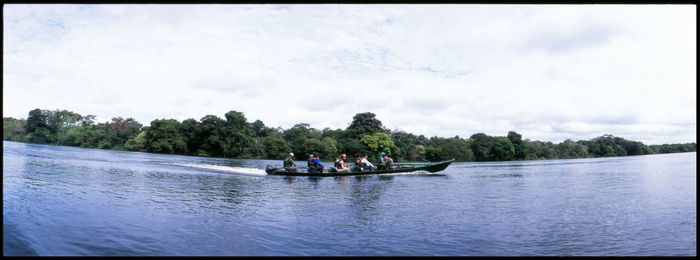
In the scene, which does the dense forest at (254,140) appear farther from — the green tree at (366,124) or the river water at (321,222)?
the river water at (321,222)

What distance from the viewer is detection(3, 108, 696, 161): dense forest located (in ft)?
202

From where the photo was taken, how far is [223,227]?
30.0ft

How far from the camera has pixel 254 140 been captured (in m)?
62.7

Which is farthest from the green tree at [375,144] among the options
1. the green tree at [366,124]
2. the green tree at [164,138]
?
the green tree at [164,138]

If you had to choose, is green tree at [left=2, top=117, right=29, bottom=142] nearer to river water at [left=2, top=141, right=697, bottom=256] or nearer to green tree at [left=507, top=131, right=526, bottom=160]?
river water at [left=2, top=141, right=697, bottom=256]

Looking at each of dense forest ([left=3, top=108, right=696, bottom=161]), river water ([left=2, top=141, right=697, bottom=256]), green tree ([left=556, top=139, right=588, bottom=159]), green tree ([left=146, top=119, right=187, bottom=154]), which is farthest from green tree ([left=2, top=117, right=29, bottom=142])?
green tree ([left=556, top=139, right=588, bottom=159])

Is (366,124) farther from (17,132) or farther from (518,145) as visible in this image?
(17,132)

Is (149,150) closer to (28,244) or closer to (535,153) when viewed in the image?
(28,244)

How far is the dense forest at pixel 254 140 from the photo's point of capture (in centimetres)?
6172

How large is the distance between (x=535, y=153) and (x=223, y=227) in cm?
9603

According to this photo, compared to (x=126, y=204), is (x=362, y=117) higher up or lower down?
higher up

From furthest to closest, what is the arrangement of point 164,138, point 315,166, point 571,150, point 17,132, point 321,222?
point 571,150, point 17,132, point 164,138, point 315,166, point 321,222

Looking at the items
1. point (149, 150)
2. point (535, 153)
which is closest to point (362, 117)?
point (149, 150)

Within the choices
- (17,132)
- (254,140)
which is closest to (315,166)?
(254,140)
